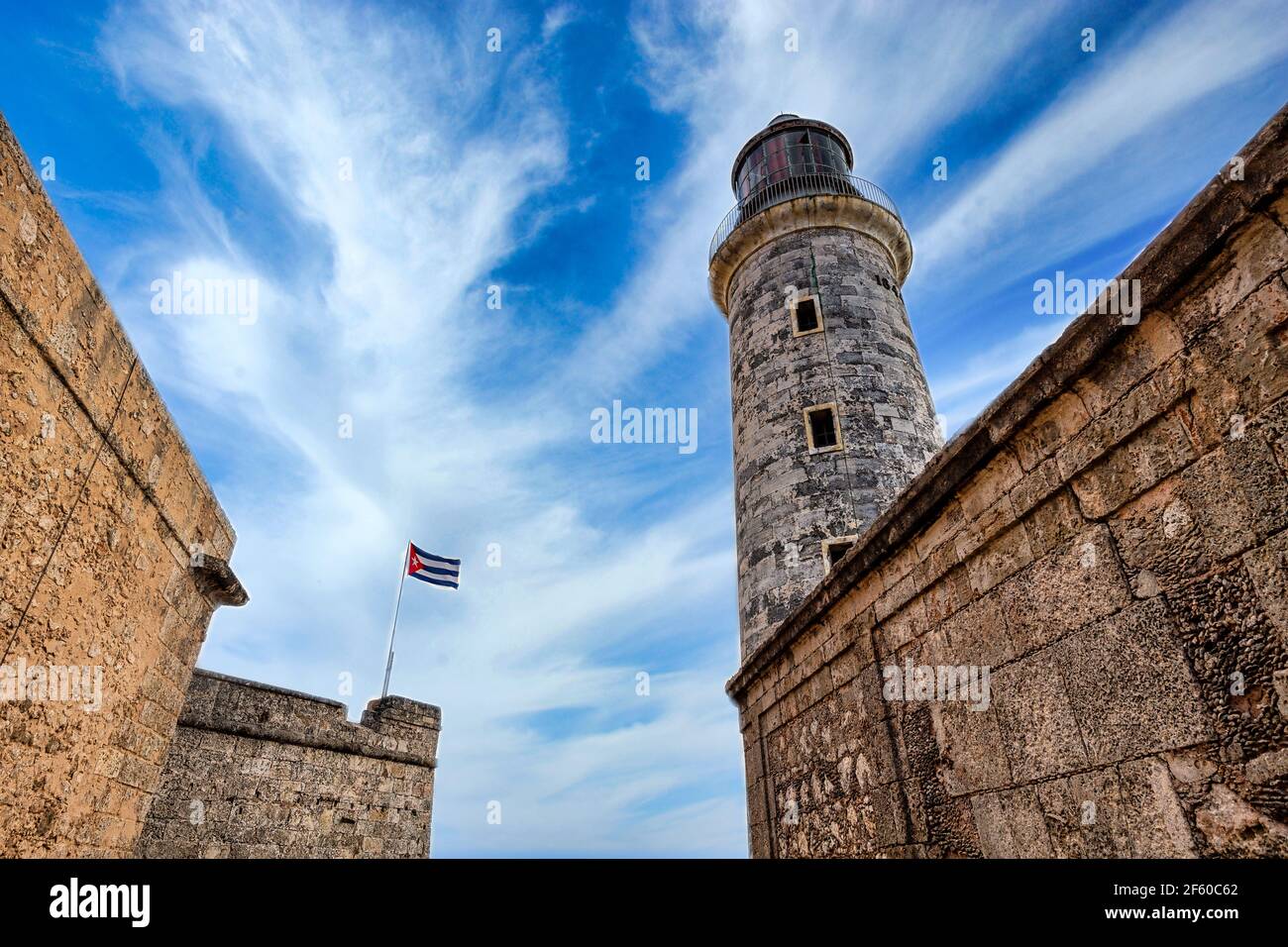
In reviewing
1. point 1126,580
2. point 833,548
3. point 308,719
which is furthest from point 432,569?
point 1126,580

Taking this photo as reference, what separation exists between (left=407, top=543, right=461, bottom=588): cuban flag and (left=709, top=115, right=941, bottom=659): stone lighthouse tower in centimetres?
524

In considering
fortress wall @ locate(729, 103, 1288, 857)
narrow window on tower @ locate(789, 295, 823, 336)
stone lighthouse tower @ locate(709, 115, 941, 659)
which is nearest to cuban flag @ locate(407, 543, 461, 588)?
stone lighthouse tower @ locate(709, 115, 941, 659)

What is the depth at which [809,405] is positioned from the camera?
11328mm

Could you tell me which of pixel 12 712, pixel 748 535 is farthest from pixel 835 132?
pixel 12 712

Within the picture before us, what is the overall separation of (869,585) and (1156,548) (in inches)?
74.3

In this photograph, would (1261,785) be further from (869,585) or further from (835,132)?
(835,132)

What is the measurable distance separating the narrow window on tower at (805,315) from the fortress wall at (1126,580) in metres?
8.92

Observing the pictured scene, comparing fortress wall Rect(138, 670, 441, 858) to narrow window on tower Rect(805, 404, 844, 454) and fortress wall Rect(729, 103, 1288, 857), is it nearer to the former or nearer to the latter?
fortress wall Rect(729, 103, 1288, 857)

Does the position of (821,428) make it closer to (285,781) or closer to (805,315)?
(805,315)

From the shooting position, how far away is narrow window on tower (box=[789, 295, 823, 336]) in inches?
475

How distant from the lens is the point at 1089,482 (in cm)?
254

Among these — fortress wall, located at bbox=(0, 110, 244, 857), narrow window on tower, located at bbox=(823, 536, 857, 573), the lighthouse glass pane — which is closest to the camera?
fortress wall, located at bbox=(0, 110, 244, 857)

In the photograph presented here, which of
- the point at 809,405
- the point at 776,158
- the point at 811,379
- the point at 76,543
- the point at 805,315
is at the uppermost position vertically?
the point at 776,158

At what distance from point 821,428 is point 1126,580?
354 inches
